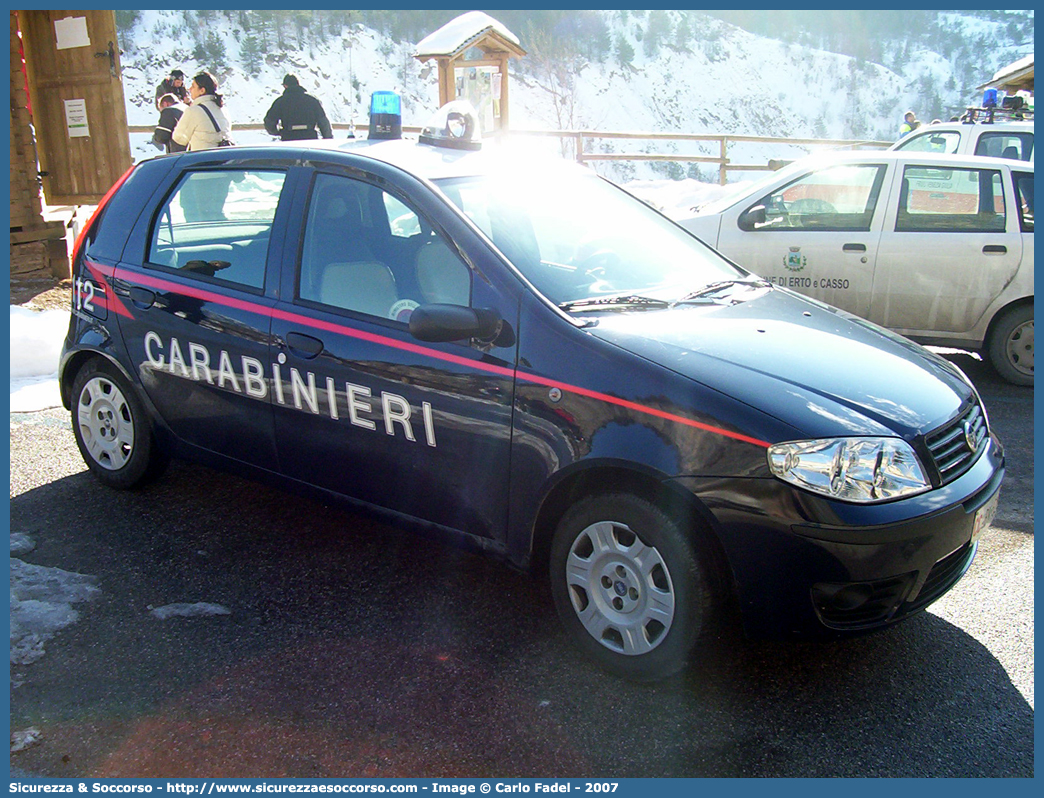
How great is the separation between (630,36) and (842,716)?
62329 mm

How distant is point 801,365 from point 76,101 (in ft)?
29.6

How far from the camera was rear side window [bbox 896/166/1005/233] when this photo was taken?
253 inches

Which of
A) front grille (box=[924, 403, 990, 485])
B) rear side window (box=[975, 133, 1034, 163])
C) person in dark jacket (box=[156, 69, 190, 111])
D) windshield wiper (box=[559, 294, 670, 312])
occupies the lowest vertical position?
front grille (box=[924, 403, 990, 485])

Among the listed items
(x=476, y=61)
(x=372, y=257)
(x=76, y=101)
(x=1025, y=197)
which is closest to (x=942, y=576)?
(x=372, y=257)

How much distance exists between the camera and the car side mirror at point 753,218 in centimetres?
642

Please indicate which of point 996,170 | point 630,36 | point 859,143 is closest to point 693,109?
point 630,36

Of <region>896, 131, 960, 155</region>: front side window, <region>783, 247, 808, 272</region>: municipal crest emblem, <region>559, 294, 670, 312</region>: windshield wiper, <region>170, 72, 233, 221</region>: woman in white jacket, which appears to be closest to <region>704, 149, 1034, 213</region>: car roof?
<region>783, 247, 808, 272</region>: municipal crest emblem

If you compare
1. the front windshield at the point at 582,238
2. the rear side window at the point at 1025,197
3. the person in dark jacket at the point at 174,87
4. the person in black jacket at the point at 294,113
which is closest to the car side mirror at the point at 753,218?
the rear side window at the point at 1025,197

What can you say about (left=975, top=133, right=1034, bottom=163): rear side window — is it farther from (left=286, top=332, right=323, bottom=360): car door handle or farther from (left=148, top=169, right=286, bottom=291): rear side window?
(left=286, top=332, right=323, bottom=360): car door handle

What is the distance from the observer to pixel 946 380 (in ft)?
10.1

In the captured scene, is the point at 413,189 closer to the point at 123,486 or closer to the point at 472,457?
the point at 472,457

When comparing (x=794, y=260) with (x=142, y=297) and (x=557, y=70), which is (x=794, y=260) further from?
(x=557, y=70)

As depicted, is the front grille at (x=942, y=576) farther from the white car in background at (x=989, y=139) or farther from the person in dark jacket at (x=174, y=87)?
the person in dark jacket at (x=174, y=87)

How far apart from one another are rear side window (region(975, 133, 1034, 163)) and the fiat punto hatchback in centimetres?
731
